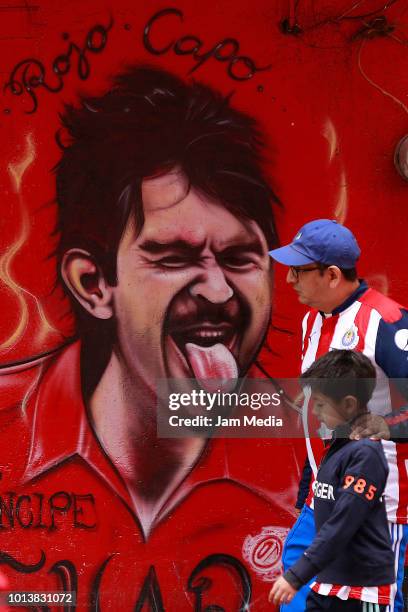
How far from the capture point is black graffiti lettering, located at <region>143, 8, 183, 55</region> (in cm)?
528

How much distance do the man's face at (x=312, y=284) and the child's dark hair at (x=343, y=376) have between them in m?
0.43

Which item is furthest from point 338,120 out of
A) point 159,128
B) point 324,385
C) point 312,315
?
point 324,385

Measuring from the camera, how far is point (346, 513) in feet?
11.8

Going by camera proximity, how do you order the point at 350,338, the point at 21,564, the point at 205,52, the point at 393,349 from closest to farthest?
the point at 393,349, the point at 350,338, the point at 205,52, the point at 21,564

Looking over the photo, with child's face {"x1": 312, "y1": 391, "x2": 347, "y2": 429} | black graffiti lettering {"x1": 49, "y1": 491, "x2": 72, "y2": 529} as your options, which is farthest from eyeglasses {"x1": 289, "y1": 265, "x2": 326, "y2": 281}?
black graffiti lettering {"x1": 49, "y1": 491, "x2": 72, "y2": 529}

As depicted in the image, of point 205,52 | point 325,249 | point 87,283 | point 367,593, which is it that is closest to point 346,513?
point 367,593

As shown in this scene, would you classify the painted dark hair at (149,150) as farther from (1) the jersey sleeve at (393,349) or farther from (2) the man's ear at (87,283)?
(1) the jersey sleeve at (393,349)

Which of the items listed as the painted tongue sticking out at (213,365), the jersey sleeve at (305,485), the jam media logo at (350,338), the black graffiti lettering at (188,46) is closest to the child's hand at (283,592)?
the jersey sleeve at (305,485)

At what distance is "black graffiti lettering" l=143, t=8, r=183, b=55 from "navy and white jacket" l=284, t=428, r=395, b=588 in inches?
92.9

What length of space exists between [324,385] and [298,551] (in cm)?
86

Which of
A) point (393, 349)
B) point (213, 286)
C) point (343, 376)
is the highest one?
point (213, 286)

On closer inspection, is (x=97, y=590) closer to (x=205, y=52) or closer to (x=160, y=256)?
(x=160, y=256)

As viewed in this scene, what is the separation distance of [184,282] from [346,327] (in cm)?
134

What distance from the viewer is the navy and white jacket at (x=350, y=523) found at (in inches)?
141
